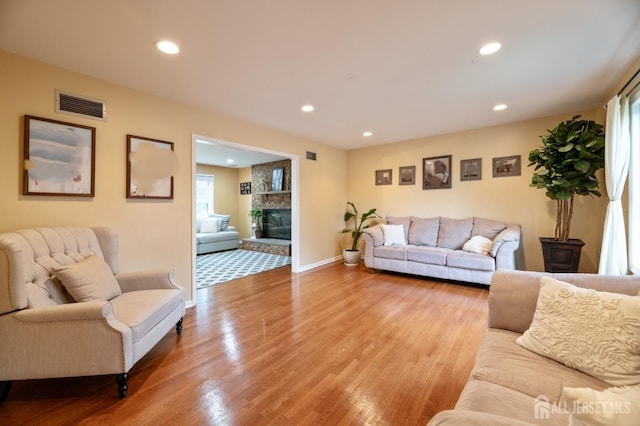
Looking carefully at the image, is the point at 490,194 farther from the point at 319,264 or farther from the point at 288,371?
the point at 288,371

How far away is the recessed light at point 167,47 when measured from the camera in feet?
6.44

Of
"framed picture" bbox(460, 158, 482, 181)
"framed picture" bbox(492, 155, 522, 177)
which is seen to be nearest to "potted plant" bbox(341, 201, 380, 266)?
"framed picture" bbox(460, 158, 482, 181)

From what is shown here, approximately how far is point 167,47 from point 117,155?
1.26 m

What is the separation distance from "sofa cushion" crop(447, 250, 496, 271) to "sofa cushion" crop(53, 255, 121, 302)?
414 centimetres

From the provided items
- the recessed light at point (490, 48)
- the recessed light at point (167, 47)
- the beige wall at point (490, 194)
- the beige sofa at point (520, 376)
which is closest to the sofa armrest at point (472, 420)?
the beige sofa at point (520, 376)

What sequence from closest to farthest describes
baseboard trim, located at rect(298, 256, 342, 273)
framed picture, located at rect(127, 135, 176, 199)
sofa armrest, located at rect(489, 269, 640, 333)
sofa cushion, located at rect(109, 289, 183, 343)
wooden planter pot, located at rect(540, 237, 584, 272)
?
sofa armrest, located at rect(489, 269, 640, 333), sofa cushion, located at rect(109, 289, 183, 343), framed picture, located at rect(127, 135, 176, 199), wooden planter pot, located at rect(540, 237, 584, 272), baseboard trim, located at rect(298, 256, 342, 273)

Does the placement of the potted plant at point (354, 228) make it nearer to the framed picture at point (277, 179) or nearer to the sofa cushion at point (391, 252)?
the sofa cushion at point (391, 252)

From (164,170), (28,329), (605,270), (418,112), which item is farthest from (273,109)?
(605,270)

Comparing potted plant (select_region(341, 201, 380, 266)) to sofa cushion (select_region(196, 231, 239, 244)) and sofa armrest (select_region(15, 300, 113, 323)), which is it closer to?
sofa cushion (select_region(196, 231, 239, 244))

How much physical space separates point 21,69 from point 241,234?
6.52 m

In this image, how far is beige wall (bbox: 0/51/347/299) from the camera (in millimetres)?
2062

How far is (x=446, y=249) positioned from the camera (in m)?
4.25

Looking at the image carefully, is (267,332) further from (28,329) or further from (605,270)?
(605,270)

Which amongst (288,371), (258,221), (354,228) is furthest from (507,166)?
(258,221)
